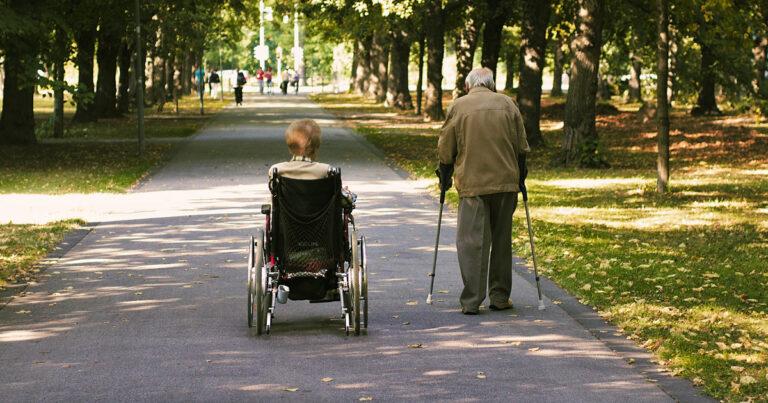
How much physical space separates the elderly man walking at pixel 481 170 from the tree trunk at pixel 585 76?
1426 centimetres

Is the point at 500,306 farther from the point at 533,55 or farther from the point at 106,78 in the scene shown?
the point at 106,78

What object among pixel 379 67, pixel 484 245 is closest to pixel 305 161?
pixel 484 245

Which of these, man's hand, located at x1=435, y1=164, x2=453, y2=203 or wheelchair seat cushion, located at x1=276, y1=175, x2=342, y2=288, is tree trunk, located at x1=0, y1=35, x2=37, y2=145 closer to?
man's hand, located at x1=435, y1=164, x2=453, y2=203

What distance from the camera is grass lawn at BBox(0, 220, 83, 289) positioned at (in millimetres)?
11125

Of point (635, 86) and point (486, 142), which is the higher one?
point (635, 86)

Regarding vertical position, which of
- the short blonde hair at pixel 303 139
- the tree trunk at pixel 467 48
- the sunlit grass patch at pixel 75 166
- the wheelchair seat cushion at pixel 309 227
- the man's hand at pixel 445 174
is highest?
the tree trunk at pixel 467 48

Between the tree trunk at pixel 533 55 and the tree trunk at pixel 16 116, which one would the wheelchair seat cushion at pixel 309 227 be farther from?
the tree trunk at pixel 533 55

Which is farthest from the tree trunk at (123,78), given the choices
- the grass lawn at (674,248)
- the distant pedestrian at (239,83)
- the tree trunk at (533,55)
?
the tree trunk at (533,55)

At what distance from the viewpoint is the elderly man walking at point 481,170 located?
900cm

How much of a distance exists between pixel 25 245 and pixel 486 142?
5.81m

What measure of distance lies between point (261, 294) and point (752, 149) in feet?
72.9

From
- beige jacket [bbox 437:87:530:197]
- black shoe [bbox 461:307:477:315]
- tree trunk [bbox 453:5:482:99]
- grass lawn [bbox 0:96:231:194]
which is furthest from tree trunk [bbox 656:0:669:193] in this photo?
tree trunk [bbox 453:5:482:99]

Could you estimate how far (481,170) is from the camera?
9023 millimetres

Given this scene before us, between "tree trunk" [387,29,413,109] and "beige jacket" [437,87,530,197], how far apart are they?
1631 inches
